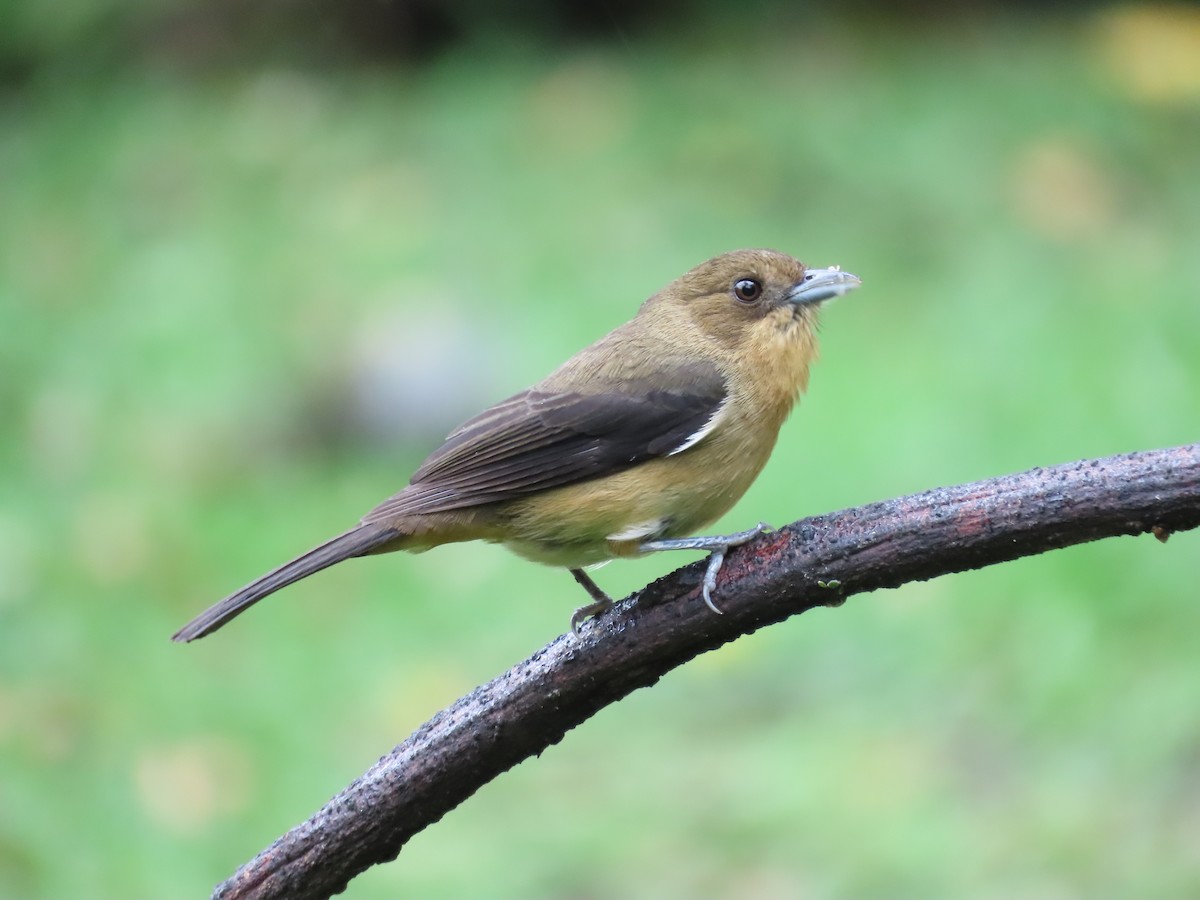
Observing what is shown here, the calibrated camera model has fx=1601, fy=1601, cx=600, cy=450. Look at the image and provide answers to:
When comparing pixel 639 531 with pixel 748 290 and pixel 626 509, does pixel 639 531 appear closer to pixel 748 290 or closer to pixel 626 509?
pixel 626 509

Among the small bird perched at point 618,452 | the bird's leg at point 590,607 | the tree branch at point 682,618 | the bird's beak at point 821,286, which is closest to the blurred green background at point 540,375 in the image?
the bird's leg at point 590,607

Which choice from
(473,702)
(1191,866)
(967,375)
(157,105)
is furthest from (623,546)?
(157,105)

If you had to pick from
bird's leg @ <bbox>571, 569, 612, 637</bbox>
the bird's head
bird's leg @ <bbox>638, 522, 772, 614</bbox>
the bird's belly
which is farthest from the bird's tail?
the bird's head

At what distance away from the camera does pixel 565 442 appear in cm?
400

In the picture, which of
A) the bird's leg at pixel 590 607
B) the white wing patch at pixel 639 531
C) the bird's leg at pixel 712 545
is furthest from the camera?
the white wing patch at pixel 639 531

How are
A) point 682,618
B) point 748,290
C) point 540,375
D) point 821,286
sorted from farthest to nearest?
1. point 540,375
2. point 748,290
3. point 821,286
4. point 682,618

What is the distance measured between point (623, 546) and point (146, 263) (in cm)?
609

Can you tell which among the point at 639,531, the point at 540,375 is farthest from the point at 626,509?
the point at 540,375

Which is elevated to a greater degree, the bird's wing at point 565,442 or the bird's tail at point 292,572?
the bird's tail at point 292,572

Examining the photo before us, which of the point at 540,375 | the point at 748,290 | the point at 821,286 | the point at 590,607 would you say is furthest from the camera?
the point at 540,375

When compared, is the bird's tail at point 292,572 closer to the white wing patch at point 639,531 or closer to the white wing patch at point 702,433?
the white wing patch at point 639,531

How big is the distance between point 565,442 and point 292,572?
30.7 inches

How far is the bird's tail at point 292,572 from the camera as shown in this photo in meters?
3.46

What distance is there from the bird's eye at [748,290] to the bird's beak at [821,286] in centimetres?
9
